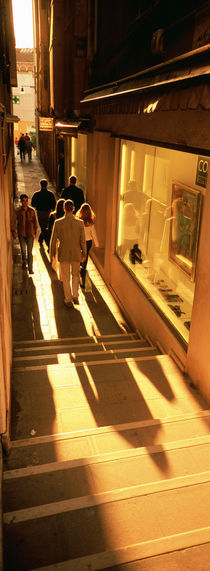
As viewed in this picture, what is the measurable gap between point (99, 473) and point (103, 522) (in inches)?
20.4

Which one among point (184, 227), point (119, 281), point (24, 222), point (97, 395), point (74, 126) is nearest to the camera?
point (97, 395)

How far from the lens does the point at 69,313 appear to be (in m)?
8.20

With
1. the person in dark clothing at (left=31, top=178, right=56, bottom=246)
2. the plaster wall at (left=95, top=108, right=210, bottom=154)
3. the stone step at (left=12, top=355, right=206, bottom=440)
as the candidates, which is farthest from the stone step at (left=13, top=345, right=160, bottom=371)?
the person in dark clothing at (left=31, top=178, right=56, bottom=246)

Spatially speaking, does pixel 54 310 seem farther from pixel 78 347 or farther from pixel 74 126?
pixel 74 126

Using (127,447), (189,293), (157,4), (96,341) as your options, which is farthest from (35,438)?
(157,4)

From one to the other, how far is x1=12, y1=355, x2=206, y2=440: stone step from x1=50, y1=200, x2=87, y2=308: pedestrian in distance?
2.63 m

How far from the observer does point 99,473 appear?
3.30m

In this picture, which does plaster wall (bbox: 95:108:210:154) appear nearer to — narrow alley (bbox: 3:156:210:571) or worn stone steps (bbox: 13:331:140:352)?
narrow alley (bbox: 3:156:210:571)

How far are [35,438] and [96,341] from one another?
3413 mm

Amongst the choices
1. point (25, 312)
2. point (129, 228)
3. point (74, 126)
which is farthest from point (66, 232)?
point (74, 126)

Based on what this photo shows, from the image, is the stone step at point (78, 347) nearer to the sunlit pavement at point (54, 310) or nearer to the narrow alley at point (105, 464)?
the narrow alley at point (105, 464)

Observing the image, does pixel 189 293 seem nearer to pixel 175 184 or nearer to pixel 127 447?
pixel 175 184

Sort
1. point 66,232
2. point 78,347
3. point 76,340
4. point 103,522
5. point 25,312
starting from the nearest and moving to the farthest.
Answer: point 103,522, point 78,347, point 76,340, point 66,232, point 25,312

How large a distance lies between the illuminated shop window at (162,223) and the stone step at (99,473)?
210 cm
